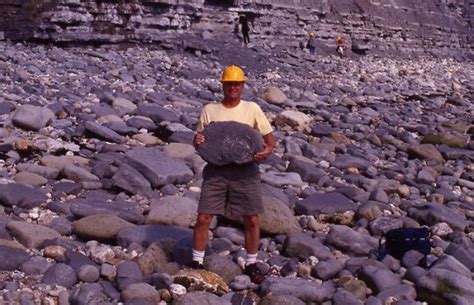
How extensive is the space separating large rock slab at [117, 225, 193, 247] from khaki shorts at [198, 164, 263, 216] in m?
0.60

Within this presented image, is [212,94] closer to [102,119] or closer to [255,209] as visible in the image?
[102,119]

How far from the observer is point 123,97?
420 inches

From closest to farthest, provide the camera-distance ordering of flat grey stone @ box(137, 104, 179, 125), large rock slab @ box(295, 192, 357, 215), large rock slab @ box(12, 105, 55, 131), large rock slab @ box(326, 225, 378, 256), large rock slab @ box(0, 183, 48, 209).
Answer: large rock slab @ box(326, 225, 378, 256) < large rock slab @ box(0, 183, 48, 209) < large rock slab @ box(295, 192, 357, 215) < large rock slab @ box(12, 105, 55, 131) < flat grey stone @ box(137, 104, 179, 125)

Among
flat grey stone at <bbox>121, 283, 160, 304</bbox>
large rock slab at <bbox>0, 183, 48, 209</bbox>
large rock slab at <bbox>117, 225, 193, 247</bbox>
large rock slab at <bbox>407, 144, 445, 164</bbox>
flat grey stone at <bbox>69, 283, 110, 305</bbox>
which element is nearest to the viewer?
flat grey stone at <bbox>69, 283, 110, 305</bbox>

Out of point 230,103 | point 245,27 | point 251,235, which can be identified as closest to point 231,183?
point 251,235

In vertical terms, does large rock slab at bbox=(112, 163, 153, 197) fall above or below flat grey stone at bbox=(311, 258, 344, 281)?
below

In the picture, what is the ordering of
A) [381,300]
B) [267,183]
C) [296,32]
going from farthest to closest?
1. [296,32]
2. [267,183]
3. [381,300]

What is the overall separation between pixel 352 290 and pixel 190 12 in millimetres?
16815

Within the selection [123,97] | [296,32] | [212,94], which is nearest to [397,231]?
[123,97]

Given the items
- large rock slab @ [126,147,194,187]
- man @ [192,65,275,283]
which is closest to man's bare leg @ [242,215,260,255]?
man @ [192,65,275,283]

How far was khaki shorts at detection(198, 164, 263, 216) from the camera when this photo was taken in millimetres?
4668

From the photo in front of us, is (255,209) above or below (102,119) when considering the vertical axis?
above

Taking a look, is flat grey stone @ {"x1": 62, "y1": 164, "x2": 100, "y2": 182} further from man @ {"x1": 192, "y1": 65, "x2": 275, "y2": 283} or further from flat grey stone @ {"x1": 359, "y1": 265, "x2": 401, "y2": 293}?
flat grey stone @ {"x1": 359, "y1": 265, "x2": 401, "y2": 293}

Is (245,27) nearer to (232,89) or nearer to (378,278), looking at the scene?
(232,89)
